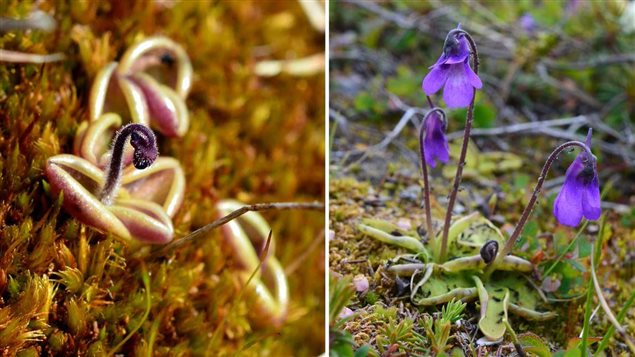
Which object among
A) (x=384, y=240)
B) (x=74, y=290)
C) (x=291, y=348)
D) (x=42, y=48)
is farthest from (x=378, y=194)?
(x=42, y=48)

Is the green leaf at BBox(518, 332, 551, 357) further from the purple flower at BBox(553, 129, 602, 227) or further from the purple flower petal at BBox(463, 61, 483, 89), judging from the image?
the purple flower petal at BBox(463, 61, 483, 89)

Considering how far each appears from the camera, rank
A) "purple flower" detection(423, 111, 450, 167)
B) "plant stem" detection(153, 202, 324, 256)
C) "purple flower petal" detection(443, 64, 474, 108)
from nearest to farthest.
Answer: "purple flower petal" detection(443, 64, 474, 108)
"plant stem" detection(153, 202, 324, 256)
"purple flower" detection(423, 111, 450, 167)

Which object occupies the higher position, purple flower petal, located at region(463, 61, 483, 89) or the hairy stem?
purple flower petal, located at region(463, 61, 483, 89)

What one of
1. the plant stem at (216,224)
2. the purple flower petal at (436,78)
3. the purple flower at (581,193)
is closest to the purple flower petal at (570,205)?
the purple flower at (581,193)

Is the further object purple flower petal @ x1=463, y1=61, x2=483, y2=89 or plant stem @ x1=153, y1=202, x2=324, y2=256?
plant stem @ x1=153, y1=202, x2=324, y2=256

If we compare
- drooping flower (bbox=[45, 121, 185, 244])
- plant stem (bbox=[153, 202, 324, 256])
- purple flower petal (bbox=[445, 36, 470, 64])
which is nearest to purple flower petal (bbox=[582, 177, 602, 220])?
purple flower petal (bbox=[445, 36, 470, 64])

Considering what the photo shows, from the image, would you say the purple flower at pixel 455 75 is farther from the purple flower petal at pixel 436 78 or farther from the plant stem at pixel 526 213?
the plant stem at pixel 526 213

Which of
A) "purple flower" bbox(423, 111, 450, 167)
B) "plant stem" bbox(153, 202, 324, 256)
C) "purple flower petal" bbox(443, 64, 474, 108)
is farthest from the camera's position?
"purple flower" bbox(423, 111, 450, 167)
